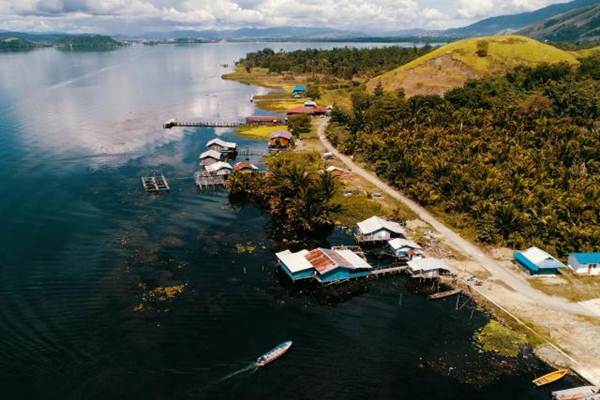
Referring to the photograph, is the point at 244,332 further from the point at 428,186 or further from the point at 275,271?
the point at 428,186

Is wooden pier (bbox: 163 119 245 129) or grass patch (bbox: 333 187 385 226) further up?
wooden pier (bbox: 163 119 245 129)

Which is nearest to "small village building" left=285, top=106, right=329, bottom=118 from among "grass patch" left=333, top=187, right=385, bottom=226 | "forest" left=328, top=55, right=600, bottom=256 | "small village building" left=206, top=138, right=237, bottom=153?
"forest" left=328, top=55, right=600, bottom=256

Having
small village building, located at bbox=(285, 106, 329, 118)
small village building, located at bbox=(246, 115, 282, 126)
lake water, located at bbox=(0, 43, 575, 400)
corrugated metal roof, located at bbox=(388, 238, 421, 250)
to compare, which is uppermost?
small village building, located at bbox=(285, 106, 329, 118)

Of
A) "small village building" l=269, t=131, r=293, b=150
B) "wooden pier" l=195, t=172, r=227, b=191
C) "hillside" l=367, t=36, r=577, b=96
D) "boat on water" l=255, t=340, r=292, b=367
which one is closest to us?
"boat on water" l=255, t=340, r=292, b=367

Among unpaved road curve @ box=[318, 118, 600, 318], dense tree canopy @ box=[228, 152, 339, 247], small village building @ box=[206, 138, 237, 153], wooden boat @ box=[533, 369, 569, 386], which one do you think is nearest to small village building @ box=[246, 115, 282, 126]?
small village building @ box=[206, 138, 237, 153]

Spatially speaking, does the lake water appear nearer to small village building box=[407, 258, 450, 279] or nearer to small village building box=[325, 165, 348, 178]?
small village building box=[407, 258, 450, 279]

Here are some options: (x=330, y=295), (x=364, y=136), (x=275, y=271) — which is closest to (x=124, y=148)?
(x=364, y=136)

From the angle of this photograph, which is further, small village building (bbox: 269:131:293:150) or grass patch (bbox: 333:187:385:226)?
small village building (bbox: 269:131:293:150)

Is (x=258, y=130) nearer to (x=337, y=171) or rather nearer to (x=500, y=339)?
(x=337, y=171)

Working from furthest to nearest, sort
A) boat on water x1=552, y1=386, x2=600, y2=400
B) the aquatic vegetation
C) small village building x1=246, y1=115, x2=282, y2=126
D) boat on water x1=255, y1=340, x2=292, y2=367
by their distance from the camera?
small village building x1=246, y1=115, x2=282, y2=126 < the aquatic vegetation < boat on water x1=255, y1=340, x2=292, y2=367 < boat on water x1=552, y1=386, x2=600, y2=400
